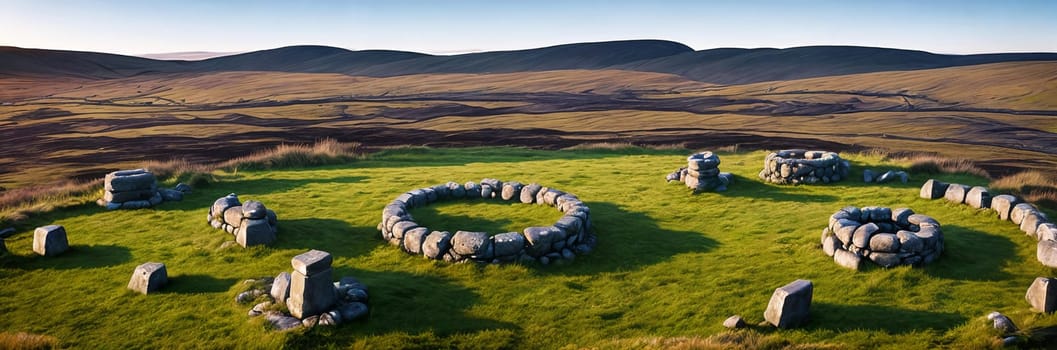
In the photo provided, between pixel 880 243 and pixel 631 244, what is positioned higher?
pixel 880 243

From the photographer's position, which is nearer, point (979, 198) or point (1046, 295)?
point (1046, 295)

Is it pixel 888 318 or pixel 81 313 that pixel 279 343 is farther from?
pixel 888 318

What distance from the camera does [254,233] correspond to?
14812 mm

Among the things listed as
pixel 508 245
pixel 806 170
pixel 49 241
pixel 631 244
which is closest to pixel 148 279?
pixel 49 241

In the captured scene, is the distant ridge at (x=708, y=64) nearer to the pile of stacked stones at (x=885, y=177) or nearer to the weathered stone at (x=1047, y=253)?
the pile of stacked stones at (x=885, y=177)

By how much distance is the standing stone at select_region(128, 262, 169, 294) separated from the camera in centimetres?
1202

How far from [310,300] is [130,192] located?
1201 centimetres

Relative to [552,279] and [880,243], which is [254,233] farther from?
[880,243]

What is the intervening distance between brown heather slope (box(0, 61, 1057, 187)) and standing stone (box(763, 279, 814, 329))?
2650cm

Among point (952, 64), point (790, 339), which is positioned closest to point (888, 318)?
point (790, 339)

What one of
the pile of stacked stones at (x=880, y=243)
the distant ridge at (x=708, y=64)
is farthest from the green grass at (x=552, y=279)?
the distant ridge at (x=708, y=64)

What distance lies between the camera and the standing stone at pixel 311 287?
10398 millimetres

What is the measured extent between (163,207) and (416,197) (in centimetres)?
770

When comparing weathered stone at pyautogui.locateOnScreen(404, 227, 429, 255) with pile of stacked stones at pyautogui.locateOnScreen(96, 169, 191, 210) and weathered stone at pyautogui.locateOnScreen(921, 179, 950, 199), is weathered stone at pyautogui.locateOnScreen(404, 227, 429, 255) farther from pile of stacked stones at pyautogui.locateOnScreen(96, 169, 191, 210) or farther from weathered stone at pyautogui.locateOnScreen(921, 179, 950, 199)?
weathered stone at pyautogui.locateOnScreen(921, 179, 950, 199)
